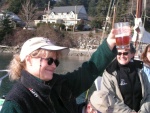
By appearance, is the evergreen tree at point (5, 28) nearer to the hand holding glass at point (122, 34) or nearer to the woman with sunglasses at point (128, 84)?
the woman with sunglasses at point (128, 84)

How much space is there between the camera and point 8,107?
1.38 m

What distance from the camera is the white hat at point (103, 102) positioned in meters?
2.38

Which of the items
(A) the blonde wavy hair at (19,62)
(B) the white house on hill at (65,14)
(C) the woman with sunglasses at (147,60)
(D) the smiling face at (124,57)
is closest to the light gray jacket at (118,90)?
(D) the smiling face at (124,57)

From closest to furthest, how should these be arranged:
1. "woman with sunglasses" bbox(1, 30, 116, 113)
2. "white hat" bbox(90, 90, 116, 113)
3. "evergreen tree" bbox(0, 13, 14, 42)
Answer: "woman with sunglasses" bbox(1, 30, 116, 113)
"white hat" bbox(90, 90, 116, 113)
"evergreen tree" bbox(0, 13, 14, 42)

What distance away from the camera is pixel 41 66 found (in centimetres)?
154

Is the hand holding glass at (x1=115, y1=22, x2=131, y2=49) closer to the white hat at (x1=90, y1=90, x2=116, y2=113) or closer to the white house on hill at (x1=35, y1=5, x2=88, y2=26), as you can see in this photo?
→ the white hat at (x1=90, y1=90, x2=116, y2=113)

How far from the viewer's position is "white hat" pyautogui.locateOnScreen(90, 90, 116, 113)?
238 centimetres

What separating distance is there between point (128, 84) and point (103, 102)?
13.8 inches

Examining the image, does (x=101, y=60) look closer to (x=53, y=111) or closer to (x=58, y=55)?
(x=58, y=55)

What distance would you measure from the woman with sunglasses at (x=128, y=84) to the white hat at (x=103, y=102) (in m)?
0.10

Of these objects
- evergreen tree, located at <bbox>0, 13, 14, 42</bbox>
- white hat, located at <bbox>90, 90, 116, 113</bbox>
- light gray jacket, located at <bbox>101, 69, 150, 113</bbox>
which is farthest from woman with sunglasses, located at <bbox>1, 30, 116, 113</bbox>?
evergreen tree, located at <bbox>0, 13, 14, 42</bbox>

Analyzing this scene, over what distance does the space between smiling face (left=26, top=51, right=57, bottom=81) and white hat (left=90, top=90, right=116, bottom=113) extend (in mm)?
921

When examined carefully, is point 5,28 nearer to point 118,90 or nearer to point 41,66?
point 118,90

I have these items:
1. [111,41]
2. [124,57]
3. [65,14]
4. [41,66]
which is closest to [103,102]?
[124,57]
